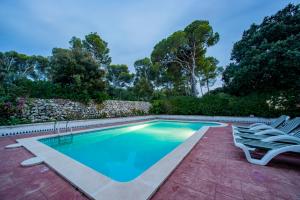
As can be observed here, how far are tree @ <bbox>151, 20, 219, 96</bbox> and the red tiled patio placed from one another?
1536 centimetres

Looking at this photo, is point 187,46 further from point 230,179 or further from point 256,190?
point 256,190

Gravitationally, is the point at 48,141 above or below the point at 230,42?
below

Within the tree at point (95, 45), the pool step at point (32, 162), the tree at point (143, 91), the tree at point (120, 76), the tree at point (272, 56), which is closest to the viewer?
the pool step at point (32, 162)

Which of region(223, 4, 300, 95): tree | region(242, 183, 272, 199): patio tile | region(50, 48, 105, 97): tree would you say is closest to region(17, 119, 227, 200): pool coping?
region(242, 183, 272, 199): patio tile

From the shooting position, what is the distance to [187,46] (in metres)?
17.1

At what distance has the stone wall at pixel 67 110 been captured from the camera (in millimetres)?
7442

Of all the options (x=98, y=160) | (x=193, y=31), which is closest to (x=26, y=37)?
(x=98, y=160)

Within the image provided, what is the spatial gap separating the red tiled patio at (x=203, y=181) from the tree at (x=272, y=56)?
29.6 feet

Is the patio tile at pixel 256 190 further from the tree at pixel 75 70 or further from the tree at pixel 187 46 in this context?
the tree at pixel 187 46

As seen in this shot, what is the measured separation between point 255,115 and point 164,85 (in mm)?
15357

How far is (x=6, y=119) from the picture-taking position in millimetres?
6266

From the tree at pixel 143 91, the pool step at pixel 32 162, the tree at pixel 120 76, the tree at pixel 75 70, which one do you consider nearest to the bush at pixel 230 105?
the tree at pixel 143 91

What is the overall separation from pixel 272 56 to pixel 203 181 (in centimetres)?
1157

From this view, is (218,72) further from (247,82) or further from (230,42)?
(247,82)
